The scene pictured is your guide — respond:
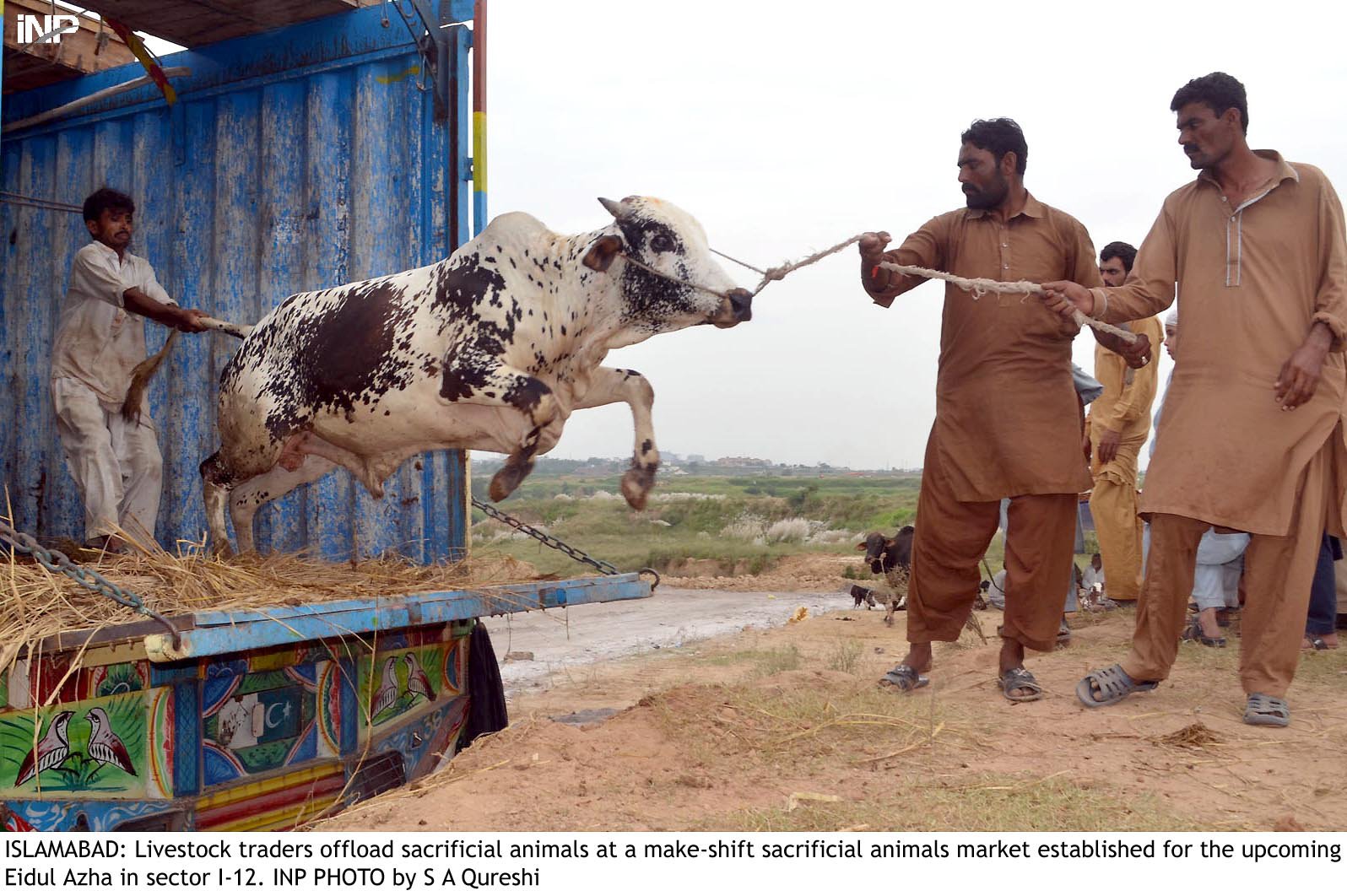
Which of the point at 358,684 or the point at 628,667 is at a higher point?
the point at 358,684

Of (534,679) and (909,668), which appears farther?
(534,679)

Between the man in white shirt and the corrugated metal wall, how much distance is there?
244 millimetres

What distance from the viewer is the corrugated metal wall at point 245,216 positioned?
464 cm

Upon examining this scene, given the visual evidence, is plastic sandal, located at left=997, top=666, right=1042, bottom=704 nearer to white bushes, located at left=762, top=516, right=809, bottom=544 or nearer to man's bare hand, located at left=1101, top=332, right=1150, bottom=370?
man's bare hand, located at left=1101, top=332, right=1150, bottom=370

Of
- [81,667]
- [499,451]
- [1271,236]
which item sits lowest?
[81,667]

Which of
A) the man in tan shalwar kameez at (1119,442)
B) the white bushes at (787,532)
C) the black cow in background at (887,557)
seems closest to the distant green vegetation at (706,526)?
the white bushes at (787,532)

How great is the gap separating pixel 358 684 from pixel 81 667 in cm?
100

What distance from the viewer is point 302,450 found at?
4188mm

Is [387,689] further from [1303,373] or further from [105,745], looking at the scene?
[1303,373]

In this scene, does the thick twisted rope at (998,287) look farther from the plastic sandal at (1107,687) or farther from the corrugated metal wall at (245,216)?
the corrugated metal wall at (245,216)

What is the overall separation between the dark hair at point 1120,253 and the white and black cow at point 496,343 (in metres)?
3.44
